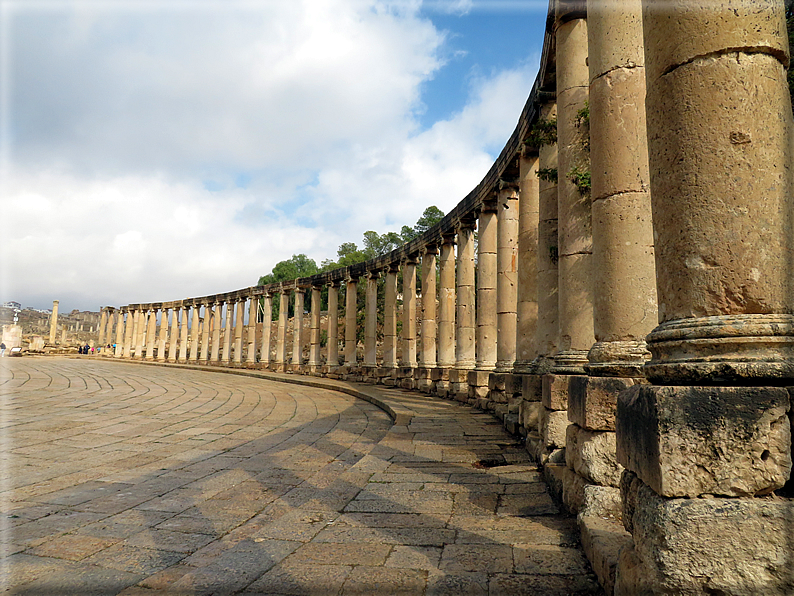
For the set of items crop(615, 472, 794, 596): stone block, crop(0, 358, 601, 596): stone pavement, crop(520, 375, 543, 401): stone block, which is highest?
crop(520, 375, 543, 401): stone block

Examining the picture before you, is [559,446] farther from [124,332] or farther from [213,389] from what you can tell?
[124,332]

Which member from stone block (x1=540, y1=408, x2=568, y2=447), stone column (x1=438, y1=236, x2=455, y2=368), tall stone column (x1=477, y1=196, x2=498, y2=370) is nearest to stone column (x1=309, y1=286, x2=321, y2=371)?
stone column (x1=438, y1=236, x2=455, y2=368)

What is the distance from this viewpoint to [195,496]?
575 centimetres

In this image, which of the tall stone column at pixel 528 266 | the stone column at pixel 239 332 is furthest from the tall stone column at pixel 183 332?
the tall stone column at pixel 528 266

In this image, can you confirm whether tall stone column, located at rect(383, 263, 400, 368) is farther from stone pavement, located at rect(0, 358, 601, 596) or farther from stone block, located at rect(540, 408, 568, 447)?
stone block, located at rect(540, 408, 568, 447)

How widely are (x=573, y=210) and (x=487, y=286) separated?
7.76m

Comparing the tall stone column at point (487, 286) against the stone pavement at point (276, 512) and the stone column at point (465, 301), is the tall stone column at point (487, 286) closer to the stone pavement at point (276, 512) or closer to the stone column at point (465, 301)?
the stone column at point (465, 301)

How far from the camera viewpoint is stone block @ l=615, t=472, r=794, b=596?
2.33m

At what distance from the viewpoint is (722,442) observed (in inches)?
96.6

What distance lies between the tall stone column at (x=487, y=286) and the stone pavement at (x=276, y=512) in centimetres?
381

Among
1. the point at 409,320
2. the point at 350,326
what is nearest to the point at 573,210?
the point at 409,320

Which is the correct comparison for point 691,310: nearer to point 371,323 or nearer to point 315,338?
point 371,323

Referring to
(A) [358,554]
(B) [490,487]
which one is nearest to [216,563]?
(A) [358,554]

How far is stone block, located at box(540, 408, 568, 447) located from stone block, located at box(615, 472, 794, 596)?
3312 millimetres
